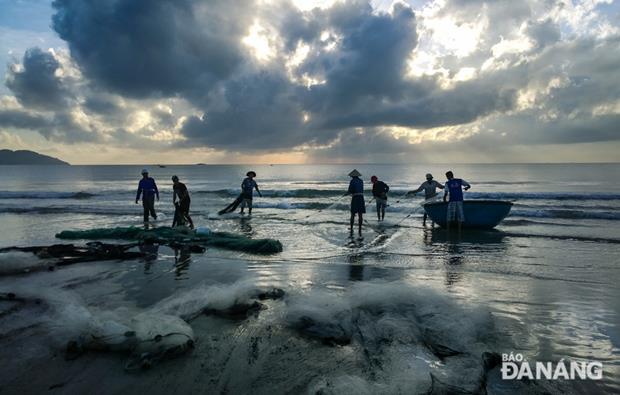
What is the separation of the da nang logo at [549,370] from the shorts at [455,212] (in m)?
9.69

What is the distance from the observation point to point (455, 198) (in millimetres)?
13664

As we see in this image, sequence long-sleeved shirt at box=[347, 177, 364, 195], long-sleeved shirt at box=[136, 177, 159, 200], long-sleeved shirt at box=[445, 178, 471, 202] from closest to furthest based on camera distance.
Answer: long-sleeved shirt at box=[347, 177, 364, 195], long-sleeved shirt at box=[445, 178, 471, 202], long-sleeved shirt at box=[136, 177, 159, 200]

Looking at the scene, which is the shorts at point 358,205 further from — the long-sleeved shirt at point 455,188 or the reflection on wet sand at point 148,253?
the reflection on wet sand at point 148,253

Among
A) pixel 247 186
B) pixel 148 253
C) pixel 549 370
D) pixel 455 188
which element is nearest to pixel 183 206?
pixel 148 253

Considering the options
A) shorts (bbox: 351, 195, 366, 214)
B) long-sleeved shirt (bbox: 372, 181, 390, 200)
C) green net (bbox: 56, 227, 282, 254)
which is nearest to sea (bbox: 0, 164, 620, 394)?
green net (bbox: 56, 227, 282, 254)

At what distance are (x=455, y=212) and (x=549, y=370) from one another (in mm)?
10104

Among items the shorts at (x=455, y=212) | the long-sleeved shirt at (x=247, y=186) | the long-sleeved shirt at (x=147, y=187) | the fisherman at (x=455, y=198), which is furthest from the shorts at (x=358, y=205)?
the long-sleeved shirt at (x=147, y=187)

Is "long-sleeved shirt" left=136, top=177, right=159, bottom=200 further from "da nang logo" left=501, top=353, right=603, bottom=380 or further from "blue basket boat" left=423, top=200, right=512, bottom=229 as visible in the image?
"da nang logo" left=501, top=353, right=603, bottom=380

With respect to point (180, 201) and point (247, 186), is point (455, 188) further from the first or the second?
point (180, 201)

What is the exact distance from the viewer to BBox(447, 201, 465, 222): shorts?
539 inches

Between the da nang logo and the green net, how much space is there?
7026mm

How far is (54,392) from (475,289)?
6480 millimetres

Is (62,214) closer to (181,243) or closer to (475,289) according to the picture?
(181,243)

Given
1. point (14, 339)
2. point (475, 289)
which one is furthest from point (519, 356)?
point (14, 339)
